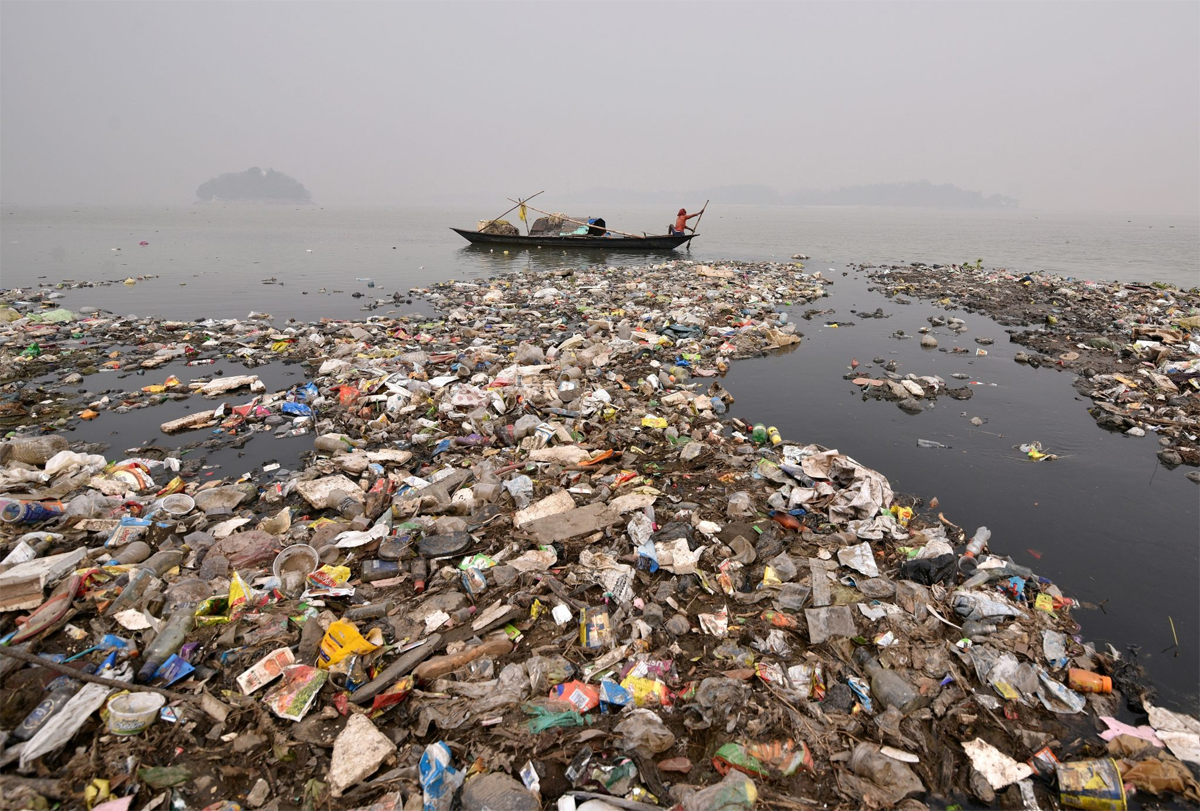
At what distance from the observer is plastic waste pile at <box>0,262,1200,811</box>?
95.0 inches

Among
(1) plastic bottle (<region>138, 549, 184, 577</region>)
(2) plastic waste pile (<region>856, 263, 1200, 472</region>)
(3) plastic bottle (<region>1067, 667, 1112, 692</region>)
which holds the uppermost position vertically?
(2) plastic waste pile (<region>856, 263, 1200, 472</region>)

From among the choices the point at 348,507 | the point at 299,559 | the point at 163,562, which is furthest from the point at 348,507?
the point at 163,562

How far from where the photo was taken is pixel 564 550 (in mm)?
4004

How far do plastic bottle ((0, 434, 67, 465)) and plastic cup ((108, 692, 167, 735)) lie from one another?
426 centimetres

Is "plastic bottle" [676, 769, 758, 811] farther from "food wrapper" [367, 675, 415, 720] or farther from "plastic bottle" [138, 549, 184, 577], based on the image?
"plastic bottle" [138, 549, 184, 577]

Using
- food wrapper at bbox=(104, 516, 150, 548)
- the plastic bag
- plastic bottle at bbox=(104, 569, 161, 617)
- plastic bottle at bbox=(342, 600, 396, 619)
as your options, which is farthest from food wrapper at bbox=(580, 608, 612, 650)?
food wrapper at bbox=(104, 516, 150, 548)

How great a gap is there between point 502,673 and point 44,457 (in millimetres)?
5632

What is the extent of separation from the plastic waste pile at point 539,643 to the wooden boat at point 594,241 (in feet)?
67.0

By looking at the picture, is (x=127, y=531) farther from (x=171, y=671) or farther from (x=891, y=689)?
(x=891, y=689)

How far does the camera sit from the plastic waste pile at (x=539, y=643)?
2412 millimetres

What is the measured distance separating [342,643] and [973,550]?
448 cm

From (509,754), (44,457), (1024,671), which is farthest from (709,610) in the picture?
(44,457)

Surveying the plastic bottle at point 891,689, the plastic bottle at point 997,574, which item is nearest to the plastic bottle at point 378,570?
the plastic bottle at point 891,689

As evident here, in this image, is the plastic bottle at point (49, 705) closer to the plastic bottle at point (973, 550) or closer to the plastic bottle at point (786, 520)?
the plastic bottle at point (786, 520)
